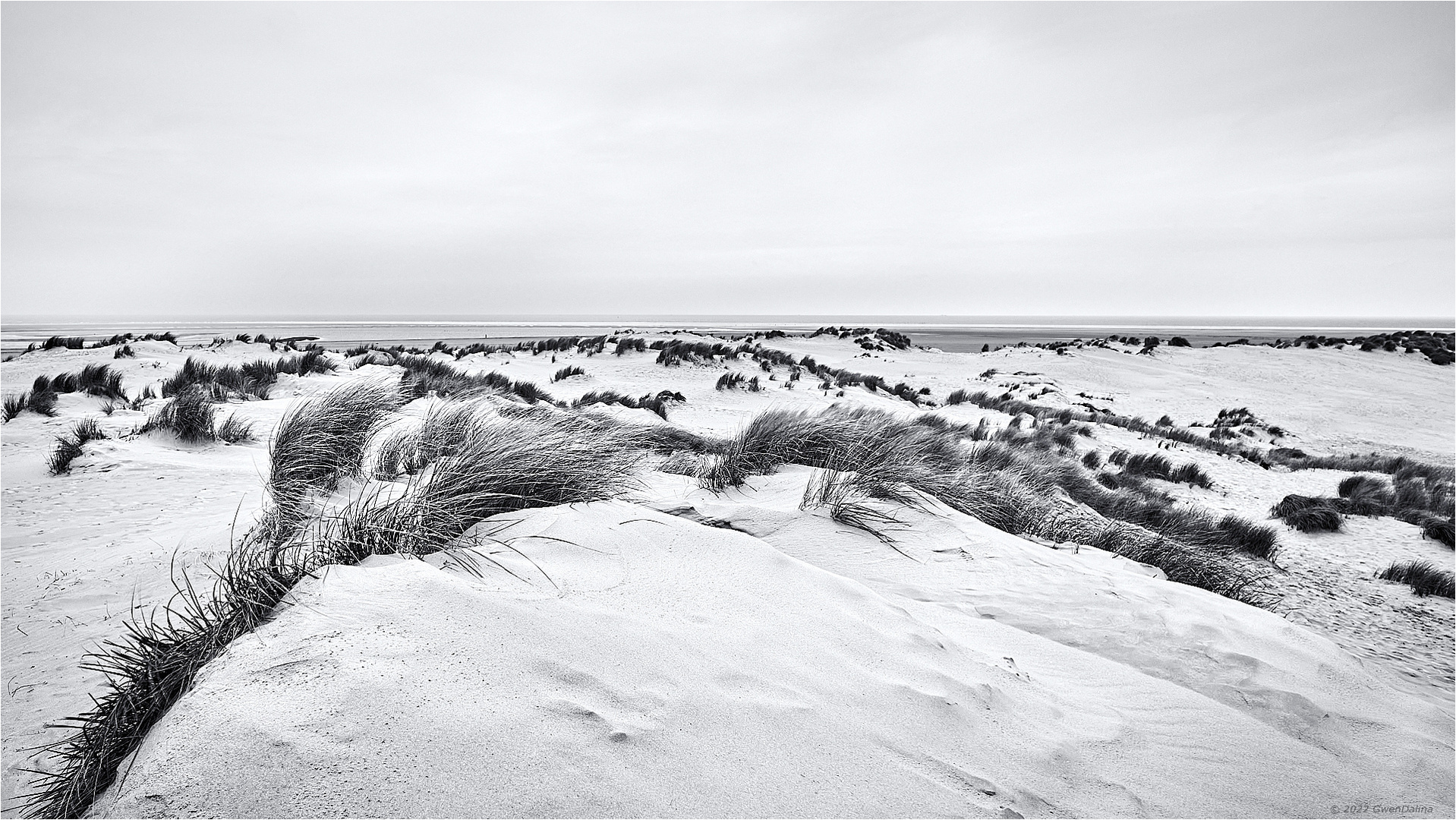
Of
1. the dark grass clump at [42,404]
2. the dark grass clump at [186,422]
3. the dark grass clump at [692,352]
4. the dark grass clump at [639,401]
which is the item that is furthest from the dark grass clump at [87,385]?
the dark grass clump at [692,352]

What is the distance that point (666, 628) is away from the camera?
2.28 meters

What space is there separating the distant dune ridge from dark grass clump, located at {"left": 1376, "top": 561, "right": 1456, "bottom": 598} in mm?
65

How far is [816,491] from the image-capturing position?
4.27 m

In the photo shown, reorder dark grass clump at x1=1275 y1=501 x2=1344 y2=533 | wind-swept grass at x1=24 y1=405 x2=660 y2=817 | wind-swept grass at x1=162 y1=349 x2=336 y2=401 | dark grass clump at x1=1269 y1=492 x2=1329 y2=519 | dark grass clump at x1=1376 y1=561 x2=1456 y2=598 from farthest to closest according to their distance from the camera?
wind-swept grass at x1=162 y1=349 x2=336 y2=401
dark grass clump at x1=1269 y1=492 x2=1329 y2=519
dark grass clump at x1=1275 y1=501 x2=1344 y2=533
dark grass clump at x1=1376 y1=561 x2=1456 y2=598
wind-swept grass at x1=24 y1=405 x2=660 y2=817

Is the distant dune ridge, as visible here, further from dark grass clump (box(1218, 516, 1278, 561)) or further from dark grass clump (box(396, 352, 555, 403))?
dark grass clump (box(396, 352, 555, 403))

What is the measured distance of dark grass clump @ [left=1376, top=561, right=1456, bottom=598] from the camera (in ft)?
16.9

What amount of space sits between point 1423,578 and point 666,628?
266 inches

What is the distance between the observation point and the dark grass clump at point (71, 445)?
474 centimetres

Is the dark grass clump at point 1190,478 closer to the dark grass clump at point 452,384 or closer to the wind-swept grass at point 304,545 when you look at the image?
the wind-swept grass at point 304,545

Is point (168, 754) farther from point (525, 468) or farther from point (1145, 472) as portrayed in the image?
point (1145, 472)

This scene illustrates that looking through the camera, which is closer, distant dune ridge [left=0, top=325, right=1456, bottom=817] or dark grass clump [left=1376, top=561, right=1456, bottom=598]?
distant dune ridge [left=0, top=325, right=1456, bottom=817]

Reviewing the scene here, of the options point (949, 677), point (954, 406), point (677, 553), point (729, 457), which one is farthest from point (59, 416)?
point (954, 406)

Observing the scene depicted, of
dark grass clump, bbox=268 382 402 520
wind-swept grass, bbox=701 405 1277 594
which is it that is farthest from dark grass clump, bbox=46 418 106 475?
wind-swept grass, bbox=701 405 1277 594

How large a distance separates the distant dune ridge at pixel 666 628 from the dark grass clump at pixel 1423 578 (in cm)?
6
